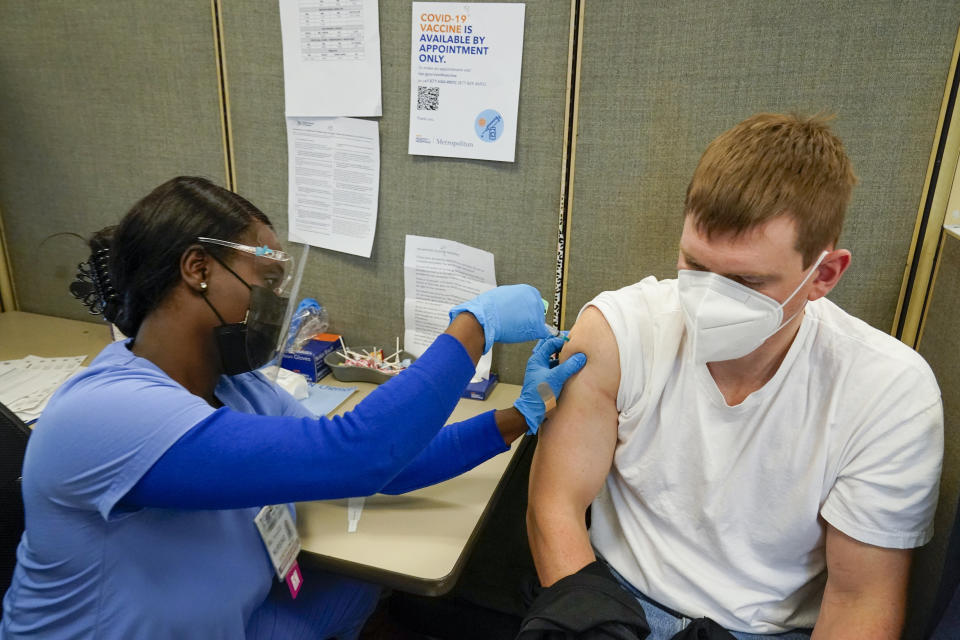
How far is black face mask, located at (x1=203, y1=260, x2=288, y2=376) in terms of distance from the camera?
3.11ft

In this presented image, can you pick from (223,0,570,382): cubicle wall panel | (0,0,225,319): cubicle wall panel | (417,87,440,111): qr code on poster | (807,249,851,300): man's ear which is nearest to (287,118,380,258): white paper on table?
(223,0,570,382): cubicle wall panel

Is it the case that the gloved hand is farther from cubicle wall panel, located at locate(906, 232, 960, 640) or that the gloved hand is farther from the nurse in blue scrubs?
cubicle wall panel, located at locate(906, 232, 960, 640)

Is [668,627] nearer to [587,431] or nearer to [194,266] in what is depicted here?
[587,431]

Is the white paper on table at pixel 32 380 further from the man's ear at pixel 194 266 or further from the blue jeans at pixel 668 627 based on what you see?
the blue jeans at pixel 668 627

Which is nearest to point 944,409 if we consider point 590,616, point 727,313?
point 727,313

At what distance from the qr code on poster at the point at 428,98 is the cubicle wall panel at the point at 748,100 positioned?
35 centimetres

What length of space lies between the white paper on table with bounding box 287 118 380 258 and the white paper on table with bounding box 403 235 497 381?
0.14m

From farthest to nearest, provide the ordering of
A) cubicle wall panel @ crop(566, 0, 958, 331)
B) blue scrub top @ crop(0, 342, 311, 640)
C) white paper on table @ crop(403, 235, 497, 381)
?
1. white paper on table @ crop(403, 235, 497, 381)
2. cubicle wall panel @ crop(566, 0, 958, 331)
3. blue scrub top @ crop(0, 342, 311, 640)

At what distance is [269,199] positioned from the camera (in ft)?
5.57

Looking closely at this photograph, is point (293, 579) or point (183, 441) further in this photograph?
point (293, 579)

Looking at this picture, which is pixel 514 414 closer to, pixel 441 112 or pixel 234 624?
pixel 234 624

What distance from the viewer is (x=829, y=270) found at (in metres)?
0.94

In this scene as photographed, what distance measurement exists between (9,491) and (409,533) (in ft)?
2.29

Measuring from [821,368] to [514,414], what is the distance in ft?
1.79
